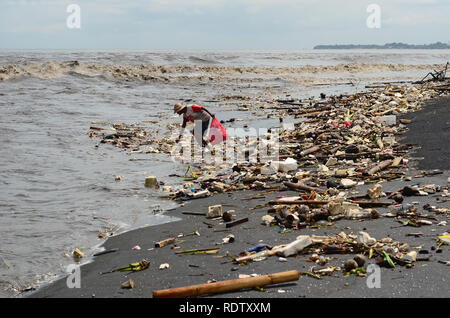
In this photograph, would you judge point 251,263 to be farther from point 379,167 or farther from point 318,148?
point 318,148

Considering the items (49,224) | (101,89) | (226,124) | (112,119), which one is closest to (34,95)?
(101,89)

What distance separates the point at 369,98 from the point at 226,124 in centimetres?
552

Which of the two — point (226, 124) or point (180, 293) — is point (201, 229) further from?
point (226, 124)

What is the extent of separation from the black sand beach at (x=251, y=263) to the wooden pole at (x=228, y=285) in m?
0.06

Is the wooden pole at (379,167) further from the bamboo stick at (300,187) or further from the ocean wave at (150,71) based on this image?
the ocean wave at (150,71)

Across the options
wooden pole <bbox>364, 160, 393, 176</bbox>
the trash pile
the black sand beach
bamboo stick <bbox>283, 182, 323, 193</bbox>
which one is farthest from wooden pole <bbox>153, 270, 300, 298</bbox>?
wooden pole <bbox>364, 160, 393, 176</bbox>

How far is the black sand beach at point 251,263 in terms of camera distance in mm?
4043

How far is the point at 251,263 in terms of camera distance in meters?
4.82

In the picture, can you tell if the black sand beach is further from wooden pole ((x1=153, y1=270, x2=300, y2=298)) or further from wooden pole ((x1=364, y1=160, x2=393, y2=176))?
wooden pole ((x1=364, y1=160, x2=393, y2=176))

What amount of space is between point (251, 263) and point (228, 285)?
0.78 meters

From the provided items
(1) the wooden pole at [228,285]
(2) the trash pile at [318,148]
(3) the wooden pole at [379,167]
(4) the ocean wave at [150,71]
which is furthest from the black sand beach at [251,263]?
(4) the ocean wave at [150,71]

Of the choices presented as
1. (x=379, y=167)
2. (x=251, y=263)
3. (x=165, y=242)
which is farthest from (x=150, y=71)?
(x=251, y=263)

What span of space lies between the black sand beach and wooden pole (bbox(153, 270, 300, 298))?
2.3 inches
